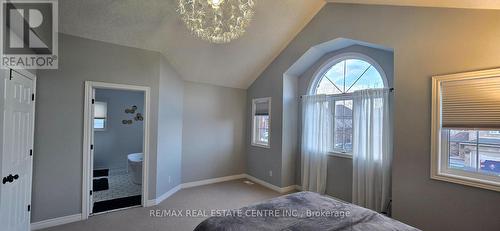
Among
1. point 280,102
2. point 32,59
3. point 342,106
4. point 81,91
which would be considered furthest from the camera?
point 280,102

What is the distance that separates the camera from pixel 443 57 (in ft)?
7.90

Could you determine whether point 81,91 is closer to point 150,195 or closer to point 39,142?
point 39,142

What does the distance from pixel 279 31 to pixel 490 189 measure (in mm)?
3563

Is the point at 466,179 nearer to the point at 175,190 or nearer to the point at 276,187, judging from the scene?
the point at 276,187

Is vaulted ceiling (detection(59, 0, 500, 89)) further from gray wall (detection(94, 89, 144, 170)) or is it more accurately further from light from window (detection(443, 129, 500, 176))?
gray wall (detection(94, 89, 144, 170))

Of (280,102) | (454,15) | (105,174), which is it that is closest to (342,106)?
(280,102)

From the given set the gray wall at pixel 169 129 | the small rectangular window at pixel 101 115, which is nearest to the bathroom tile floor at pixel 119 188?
the gray wall at pixel 169 129

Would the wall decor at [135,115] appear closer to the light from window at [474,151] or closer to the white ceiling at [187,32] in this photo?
the white ceiling at [187,32]

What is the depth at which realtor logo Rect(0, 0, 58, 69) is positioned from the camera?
1.91m

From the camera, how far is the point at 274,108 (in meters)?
4.78

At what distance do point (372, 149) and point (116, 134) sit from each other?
6325 mm

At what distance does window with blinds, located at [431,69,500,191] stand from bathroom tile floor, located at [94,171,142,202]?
16.5 feet

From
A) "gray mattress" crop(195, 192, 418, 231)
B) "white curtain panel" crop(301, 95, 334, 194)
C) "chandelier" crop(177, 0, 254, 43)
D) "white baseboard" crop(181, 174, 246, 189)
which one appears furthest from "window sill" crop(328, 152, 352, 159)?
"chandelier" crop(177, 0, 254, 43)

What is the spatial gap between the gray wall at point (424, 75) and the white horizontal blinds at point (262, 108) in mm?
2399
